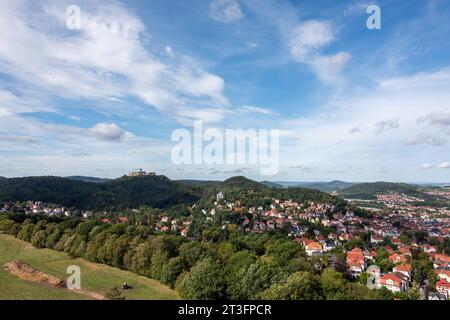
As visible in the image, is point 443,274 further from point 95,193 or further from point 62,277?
point 95,193

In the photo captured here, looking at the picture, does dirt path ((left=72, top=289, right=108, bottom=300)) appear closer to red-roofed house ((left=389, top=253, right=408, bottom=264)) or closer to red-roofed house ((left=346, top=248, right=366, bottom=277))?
red-roofed house ((left=346, top=248, right=366, bottom=277))

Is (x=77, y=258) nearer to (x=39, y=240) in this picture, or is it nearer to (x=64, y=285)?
(x=39, y=240)

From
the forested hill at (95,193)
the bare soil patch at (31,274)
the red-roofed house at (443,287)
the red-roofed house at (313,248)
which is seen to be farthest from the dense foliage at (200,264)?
the forested hill at (95,193)

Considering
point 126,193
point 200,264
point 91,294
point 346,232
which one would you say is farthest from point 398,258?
point 126,193

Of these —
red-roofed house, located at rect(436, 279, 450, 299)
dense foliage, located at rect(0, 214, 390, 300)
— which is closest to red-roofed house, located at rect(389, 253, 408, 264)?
red-roofed house, located at rect(436, 279, 450, 299)

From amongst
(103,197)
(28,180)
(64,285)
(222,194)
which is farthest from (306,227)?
(28,180)
